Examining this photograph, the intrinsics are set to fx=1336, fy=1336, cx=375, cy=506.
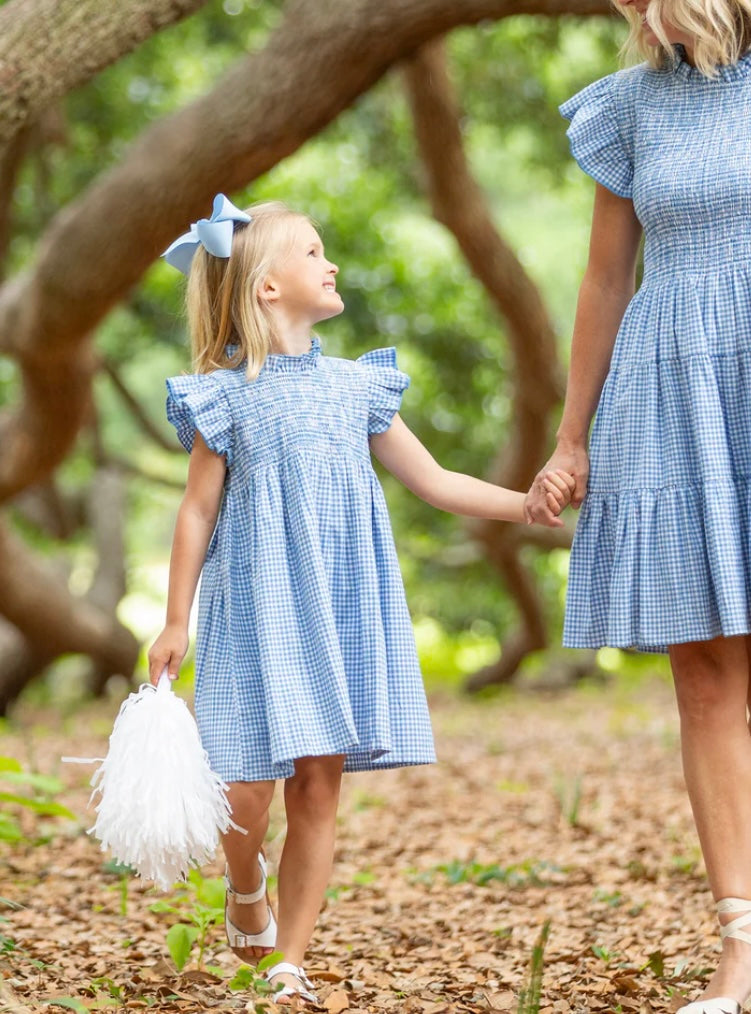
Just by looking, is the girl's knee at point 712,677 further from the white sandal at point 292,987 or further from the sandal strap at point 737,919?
the white sandal at point 292,987

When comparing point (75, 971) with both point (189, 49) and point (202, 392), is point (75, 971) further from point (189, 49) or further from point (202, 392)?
point (189, 49)

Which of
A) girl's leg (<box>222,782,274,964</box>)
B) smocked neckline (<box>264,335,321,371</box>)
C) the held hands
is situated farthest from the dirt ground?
smocked neckline (<box>264,335,321,371</box>)

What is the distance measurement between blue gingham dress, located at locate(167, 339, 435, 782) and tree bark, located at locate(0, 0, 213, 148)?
1.38m

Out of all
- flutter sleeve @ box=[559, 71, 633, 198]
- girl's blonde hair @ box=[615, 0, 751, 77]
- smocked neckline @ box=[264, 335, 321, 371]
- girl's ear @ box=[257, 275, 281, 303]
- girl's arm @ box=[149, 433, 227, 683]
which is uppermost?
girl's blonde hair @ box=[615, 0, 751, 77]

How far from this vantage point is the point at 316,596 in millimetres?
2436

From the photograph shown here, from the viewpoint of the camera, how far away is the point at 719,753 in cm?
233

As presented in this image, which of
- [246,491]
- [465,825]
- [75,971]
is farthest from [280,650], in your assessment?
[465,825]

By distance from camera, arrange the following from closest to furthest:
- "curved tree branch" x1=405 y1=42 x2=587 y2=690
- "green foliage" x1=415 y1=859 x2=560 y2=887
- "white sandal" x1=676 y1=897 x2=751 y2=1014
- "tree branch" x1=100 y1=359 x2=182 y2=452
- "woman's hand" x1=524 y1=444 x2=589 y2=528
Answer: "white sandal" x1=676 y1=897 x2=751 y2=1014, "woman's hand" x1=524 y1=444 x2=589 y2=528, "green foliage" x1=415 y1=859 x2=560 y2=887, "curved tree branch" x1=405 y1=42 x2=587 y2=690, "tree branch" x1=100 y1=359 x2=182 y2=452

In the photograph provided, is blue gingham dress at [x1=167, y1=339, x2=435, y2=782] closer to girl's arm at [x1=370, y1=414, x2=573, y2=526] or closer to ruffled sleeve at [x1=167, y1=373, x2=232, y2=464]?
ruffled sleeve at [x1=167, y1=373, x2=232, y2=464]

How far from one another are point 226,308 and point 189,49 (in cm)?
711

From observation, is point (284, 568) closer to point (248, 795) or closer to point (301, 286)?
point (248, 795)

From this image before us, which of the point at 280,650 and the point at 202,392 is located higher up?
the point at 202,392

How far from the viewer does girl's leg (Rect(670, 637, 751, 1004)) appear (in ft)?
7.54

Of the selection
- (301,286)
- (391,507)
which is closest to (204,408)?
(301,286)
